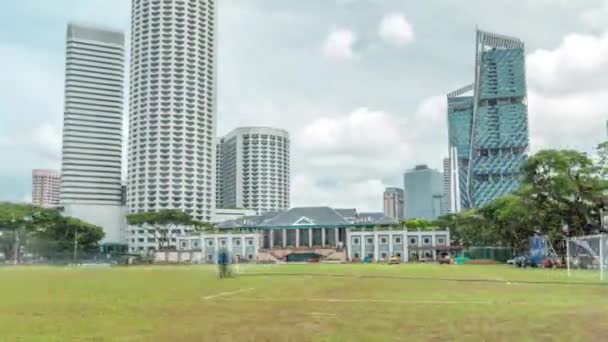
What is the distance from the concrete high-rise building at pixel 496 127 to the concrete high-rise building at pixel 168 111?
87.9 meters

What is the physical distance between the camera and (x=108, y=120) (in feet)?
529

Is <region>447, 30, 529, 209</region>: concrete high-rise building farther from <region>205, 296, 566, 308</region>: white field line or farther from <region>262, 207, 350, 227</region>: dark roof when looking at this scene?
<region>205, 296, 566, 308</region>: white field line

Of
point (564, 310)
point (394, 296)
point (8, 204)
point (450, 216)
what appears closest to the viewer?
point (564, 310)

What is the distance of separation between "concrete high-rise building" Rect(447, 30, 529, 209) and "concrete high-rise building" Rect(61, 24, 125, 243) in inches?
4309

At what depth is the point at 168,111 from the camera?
158625 mm

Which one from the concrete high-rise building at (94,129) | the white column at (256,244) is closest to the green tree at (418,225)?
the white column at (256,244)

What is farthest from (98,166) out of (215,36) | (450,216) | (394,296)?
(394,296)

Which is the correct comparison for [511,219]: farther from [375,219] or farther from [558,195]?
[375,219]

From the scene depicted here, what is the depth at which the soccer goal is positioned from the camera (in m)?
39.3

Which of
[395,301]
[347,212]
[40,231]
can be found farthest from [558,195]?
[40,231]

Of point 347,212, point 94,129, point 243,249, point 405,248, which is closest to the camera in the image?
point 405,248

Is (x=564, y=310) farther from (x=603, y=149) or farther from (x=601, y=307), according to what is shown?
(x=603, y=149)

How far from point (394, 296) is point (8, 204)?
95170mm

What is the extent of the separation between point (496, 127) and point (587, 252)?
15096 cm
